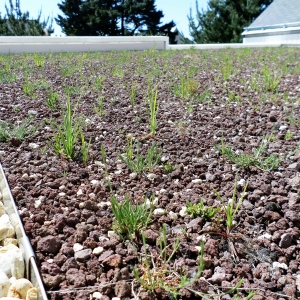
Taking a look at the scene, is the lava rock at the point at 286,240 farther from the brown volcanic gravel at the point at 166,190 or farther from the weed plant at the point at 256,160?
the weed plant at the point at 256,160

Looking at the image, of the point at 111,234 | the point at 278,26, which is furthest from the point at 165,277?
the point at 278,26

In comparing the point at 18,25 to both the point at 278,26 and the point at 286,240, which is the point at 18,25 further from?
the point at 286,240

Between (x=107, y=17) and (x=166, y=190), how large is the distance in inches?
935

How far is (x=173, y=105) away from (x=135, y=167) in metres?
1.32

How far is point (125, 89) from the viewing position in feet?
12.3

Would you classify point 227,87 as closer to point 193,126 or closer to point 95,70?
point 193,126

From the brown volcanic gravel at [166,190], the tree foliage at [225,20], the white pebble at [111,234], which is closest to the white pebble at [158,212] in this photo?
the brown volcanic gravel at [166,190]

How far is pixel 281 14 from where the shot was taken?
18984mm

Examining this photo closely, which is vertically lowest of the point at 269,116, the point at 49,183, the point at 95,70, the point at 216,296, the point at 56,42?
the point at 216,296

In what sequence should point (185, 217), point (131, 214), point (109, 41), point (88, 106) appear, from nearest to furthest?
point (131, 214), point (185, 217), point (88, 106), point (109, 41)

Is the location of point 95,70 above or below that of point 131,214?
above

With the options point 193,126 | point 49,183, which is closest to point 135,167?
point 49,183

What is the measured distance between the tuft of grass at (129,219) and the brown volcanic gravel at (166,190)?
0.04m

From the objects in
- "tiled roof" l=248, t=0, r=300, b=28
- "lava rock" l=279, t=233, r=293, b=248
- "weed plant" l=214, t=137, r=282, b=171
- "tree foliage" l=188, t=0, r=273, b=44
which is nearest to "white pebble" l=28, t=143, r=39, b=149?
"weed plant" l=214, t=137, r=282, b=171
